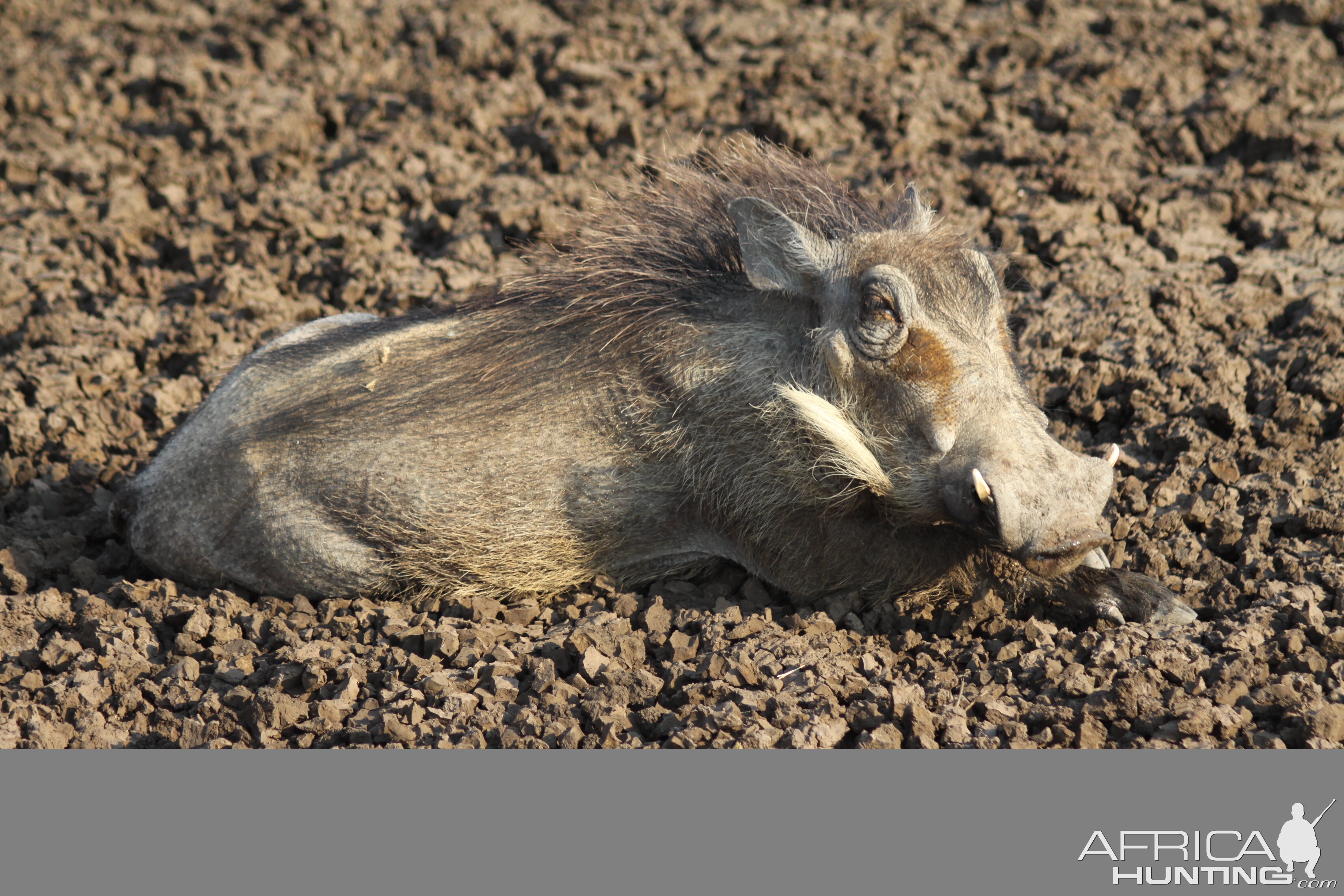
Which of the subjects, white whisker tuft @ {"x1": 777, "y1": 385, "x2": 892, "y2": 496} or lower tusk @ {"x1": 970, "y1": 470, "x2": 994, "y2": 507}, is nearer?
lower tusk @ {"x1": 970, "y1": 470, "x2": 994, "y2": 507}

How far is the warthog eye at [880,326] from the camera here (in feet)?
11.1

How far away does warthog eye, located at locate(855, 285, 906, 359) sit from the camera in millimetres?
3398

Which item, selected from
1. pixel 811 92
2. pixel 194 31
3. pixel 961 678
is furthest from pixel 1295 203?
pixel 194 31

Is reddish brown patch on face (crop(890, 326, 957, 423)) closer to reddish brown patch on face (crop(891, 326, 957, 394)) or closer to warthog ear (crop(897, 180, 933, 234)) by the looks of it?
reddish brown patch on face (crop(891, 326, 957, 394))

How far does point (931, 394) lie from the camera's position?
3.34m

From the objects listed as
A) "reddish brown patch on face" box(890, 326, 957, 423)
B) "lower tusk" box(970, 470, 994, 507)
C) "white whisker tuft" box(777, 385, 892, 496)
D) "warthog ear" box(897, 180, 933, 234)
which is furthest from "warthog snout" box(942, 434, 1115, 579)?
"warthog ear" box(897, 180, 933, 234)

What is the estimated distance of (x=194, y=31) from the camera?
25.5 ft

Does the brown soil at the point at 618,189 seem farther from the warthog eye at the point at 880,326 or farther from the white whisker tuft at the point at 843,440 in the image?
the warthog eye at the point at 880,326

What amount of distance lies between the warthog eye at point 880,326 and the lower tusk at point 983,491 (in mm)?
487

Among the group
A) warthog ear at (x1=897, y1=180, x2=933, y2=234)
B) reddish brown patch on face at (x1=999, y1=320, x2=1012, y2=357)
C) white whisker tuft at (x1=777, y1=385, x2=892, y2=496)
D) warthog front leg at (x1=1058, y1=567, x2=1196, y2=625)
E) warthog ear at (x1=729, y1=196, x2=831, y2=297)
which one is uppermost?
warthog ear at (x1=897, y1=180, x2=933, y2=234)

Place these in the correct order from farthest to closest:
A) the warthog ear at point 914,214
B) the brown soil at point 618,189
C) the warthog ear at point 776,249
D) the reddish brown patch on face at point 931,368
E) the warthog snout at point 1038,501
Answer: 1. the warthog ear at point 914,214
2. the warthog ear at point 776,249
3. the reddish brown patch on face at point 931,368
4. the brown soil at point 618,189
5. the warthog snout at point 1038,501

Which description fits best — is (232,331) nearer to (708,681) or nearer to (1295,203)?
(708,681)

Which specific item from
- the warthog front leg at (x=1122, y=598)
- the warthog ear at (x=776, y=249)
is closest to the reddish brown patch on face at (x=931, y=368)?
the warthog ear at (x=776, y=249)

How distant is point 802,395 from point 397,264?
2.68 m
